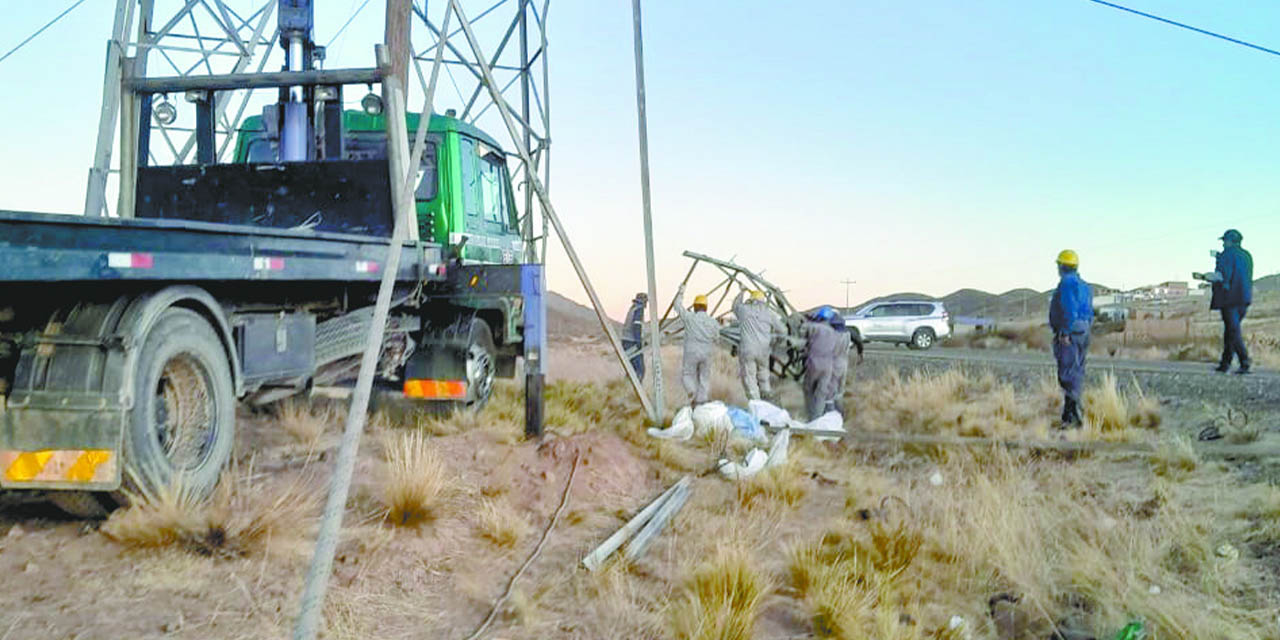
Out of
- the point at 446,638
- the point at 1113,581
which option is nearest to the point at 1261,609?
the point at 1113,581

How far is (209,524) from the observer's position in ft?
13.8

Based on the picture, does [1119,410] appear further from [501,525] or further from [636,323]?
[636,323]

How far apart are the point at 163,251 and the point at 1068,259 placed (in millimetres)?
8714

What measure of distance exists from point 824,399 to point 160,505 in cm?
904

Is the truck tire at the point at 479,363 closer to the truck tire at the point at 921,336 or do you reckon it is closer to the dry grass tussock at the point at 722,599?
the dry grass tussock at the point at 722,599

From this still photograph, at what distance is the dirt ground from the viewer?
3717mm

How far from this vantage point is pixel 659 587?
4.53 m

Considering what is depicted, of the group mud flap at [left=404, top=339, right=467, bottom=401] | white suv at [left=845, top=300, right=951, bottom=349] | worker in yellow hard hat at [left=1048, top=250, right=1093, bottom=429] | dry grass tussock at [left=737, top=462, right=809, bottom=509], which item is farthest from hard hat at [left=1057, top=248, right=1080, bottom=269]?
white suv at [left=845, top=300, right=951, bottom=349]

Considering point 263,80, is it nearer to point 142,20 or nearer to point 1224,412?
point 142,20

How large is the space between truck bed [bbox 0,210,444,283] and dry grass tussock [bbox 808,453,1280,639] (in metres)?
3.22

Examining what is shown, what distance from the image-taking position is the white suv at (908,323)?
28.2m

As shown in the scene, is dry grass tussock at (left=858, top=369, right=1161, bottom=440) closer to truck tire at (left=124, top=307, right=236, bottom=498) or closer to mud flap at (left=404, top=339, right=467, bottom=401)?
mud flap at (left=404, top=339, right=467, bottom=401)

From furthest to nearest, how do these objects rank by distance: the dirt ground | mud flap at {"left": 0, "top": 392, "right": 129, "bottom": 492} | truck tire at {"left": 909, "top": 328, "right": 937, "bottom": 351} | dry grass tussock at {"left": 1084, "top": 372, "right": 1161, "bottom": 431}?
truck tire at {"left": 909, "top": 328, "right": 937, "bottom": 351} → dry grass tussock at {"left": 1084, "top": 372, "right": 1161, "bottom": 431} → mud flap at {"left": 0, "top": 392, "right": 129, "bottom": 492} → the dirt ground

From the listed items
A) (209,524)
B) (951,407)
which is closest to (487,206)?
(209,524)
